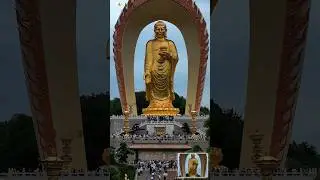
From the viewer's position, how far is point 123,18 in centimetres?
1525

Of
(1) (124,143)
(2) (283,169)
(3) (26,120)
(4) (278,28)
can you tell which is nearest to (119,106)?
(1) (124,143)

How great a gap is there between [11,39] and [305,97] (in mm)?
→ 4737

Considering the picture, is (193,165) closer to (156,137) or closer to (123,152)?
(123,152)

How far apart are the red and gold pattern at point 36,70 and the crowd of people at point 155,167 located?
183 inches

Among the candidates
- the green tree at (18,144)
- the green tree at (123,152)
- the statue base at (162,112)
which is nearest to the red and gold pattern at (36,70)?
the green tree at (18,144)

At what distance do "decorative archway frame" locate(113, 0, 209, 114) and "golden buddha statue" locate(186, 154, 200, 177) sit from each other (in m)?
2.53

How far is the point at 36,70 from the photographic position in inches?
351

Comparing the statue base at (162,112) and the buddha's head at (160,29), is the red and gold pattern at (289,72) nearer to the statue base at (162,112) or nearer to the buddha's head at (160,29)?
the statue base at (162,112)

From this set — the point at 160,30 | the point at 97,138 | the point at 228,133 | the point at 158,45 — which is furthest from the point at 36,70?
the point at 158,45

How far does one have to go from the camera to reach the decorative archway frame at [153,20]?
50.3 ft

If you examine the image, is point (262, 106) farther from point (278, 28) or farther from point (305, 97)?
point (278, 28)

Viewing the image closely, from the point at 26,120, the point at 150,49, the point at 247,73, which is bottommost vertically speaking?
the point at 26,120

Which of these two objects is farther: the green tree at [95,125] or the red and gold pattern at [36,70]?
the green tree at [95,125]

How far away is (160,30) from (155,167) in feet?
13.4
